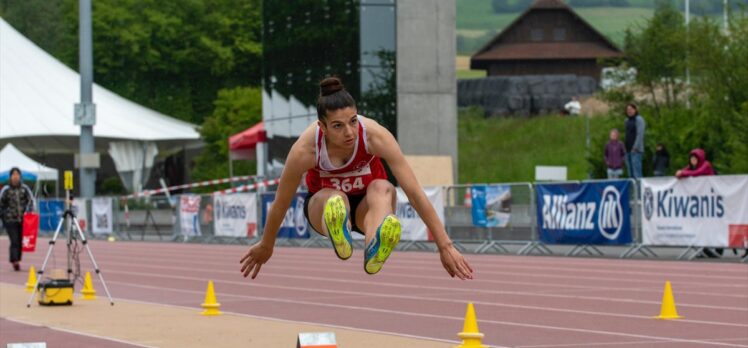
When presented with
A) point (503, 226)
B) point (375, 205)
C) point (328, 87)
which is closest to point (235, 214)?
point (503, 226)

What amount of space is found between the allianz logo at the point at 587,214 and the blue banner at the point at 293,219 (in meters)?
8.09

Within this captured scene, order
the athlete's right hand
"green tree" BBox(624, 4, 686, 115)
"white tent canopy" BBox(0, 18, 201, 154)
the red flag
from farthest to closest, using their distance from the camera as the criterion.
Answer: "white tent canopy" BBox(0, 18, 201, 154) < "green tree" BBox(624, 4, 686, 115) < the red flag < the athlete's right hand

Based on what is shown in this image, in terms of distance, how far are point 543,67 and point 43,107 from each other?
108ft

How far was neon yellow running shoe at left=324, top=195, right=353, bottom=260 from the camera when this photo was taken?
347 inches

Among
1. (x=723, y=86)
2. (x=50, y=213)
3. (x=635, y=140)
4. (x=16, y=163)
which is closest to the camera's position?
(x=635, y=140)

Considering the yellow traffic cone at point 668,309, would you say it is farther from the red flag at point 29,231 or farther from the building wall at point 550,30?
the building wall at point 550,30

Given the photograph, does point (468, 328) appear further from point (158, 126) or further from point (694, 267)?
point (158, 126)

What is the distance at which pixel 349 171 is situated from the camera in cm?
906

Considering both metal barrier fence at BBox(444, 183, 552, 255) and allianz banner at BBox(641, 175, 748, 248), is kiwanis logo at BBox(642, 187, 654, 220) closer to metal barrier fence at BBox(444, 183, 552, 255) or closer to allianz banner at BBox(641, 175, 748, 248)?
allianz banner at BBox(641, 175, 748, 248)

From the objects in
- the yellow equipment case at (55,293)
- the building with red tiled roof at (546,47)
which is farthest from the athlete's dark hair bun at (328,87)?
the building with red tiled roof at (546,47)

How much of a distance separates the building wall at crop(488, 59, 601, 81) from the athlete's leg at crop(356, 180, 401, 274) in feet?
245

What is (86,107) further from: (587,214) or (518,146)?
(518,146)

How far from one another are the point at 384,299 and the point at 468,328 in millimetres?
6170

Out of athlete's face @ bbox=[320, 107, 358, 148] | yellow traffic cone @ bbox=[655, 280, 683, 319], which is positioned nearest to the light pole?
yellow traffic cone @ bbox=[655, 280, 683, 319]
